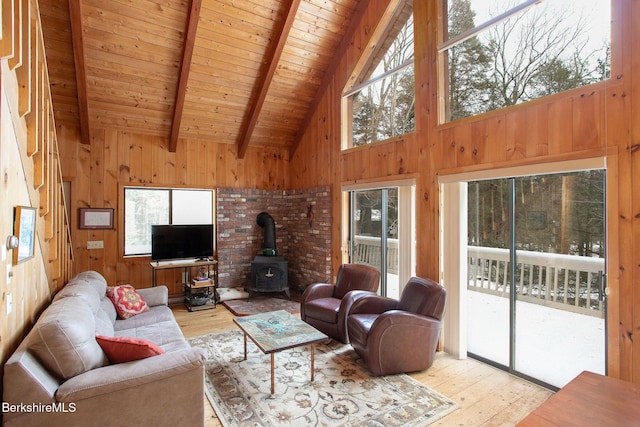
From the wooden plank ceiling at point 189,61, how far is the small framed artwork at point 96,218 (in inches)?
44.9

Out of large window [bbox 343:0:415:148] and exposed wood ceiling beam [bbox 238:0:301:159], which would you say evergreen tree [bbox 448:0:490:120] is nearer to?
large window [bbox 343:0:415:148]

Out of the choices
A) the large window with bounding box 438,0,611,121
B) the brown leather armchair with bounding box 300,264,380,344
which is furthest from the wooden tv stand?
the large window with bounding box 438,0,611,121

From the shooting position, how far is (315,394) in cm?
277

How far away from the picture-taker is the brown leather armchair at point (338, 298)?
3.75 metres

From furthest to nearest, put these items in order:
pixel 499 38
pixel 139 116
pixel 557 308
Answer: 1. pixel 139 116
2. pixel 499 38
3. pixel 557 308

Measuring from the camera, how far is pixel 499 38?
329cm

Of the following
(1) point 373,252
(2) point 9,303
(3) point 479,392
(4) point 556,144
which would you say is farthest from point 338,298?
(2) point 9,303

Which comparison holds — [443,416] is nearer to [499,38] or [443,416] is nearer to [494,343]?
[494,343]

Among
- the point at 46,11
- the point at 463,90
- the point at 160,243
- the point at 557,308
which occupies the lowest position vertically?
the point at 557,308

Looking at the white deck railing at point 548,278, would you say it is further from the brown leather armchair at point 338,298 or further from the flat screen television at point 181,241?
the flat screen television at point 181,241

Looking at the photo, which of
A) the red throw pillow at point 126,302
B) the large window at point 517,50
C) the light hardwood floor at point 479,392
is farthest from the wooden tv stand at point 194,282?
the large window at point 517,50

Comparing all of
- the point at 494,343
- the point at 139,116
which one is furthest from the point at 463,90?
the point at 139,116

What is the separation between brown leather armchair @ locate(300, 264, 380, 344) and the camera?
3752 millimetres

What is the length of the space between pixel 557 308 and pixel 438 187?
1.58 m
